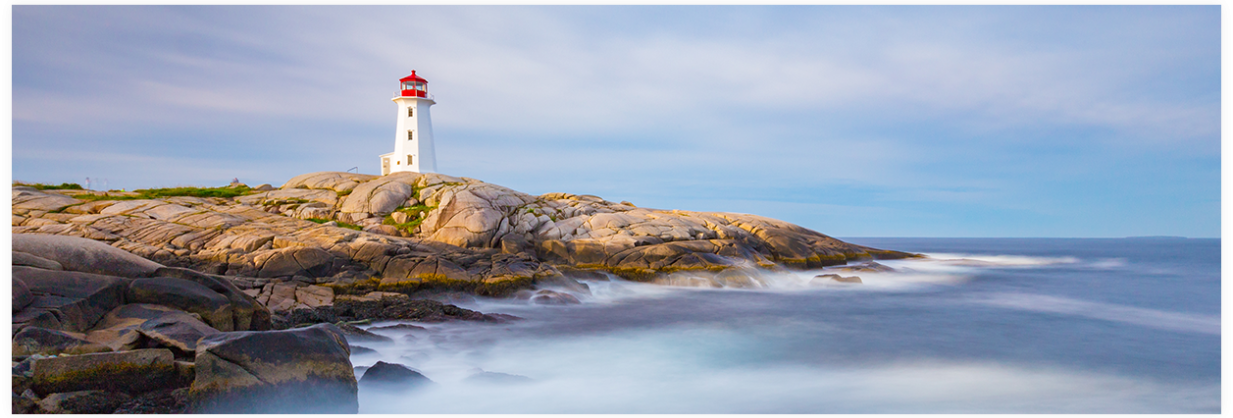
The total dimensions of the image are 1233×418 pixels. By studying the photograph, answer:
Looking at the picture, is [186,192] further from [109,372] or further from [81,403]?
[81,403]

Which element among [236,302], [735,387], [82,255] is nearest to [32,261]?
[82,255]

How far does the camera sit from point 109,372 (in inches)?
193

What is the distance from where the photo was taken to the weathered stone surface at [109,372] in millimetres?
4738

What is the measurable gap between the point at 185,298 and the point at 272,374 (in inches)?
101

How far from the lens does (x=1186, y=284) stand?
20.7 metres

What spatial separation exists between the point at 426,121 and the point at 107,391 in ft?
88.1

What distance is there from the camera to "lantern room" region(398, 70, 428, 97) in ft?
98.3

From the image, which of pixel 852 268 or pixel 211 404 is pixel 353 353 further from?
pixel 852 268

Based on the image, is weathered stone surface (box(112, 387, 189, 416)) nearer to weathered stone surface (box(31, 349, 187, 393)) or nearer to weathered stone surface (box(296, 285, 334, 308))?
weathered stone surface (box(31, 349, 187, 393))

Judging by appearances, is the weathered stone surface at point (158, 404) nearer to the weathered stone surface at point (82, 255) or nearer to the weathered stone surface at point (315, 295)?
the weathered stone surface at point (82, 255)

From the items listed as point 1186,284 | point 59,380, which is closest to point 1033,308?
point 1186,284

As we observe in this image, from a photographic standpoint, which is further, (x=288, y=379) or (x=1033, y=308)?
(x=1033, y=308)

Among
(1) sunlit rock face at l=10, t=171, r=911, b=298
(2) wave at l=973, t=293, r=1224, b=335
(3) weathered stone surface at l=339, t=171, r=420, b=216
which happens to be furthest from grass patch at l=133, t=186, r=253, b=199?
(2) wave at l=973, t=293, r=1224, b=335

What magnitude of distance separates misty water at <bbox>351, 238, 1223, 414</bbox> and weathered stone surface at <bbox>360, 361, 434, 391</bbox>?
9cm
